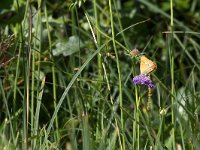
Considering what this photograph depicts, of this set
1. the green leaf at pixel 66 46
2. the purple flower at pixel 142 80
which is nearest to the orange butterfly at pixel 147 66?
the purple flower at pixel 142 80

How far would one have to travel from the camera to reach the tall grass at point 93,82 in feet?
4.76

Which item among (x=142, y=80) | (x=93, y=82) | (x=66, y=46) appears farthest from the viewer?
(x=66, y=46)

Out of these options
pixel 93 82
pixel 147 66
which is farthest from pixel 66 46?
pixel 147 66

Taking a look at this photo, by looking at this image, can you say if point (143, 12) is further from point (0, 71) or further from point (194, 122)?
point (194, 122)

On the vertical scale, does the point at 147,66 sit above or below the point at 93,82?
above

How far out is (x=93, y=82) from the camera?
2006 mm

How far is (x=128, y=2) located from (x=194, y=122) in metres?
1.59

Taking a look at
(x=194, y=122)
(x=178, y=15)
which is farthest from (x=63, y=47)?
(x=178, y=15)

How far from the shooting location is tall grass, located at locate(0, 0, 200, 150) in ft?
4.76

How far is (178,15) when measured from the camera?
3.12 meters

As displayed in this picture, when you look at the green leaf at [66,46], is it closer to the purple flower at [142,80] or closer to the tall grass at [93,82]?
the tall grass at [93,82]

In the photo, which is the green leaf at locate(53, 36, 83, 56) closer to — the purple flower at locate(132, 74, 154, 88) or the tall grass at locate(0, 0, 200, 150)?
the tall grass at locate(0, 0, 200, 150)

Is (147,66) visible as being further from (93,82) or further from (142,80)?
(93,82)

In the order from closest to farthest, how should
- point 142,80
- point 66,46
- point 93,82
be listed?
point 142,80 → point 93,82 → point 66,46
